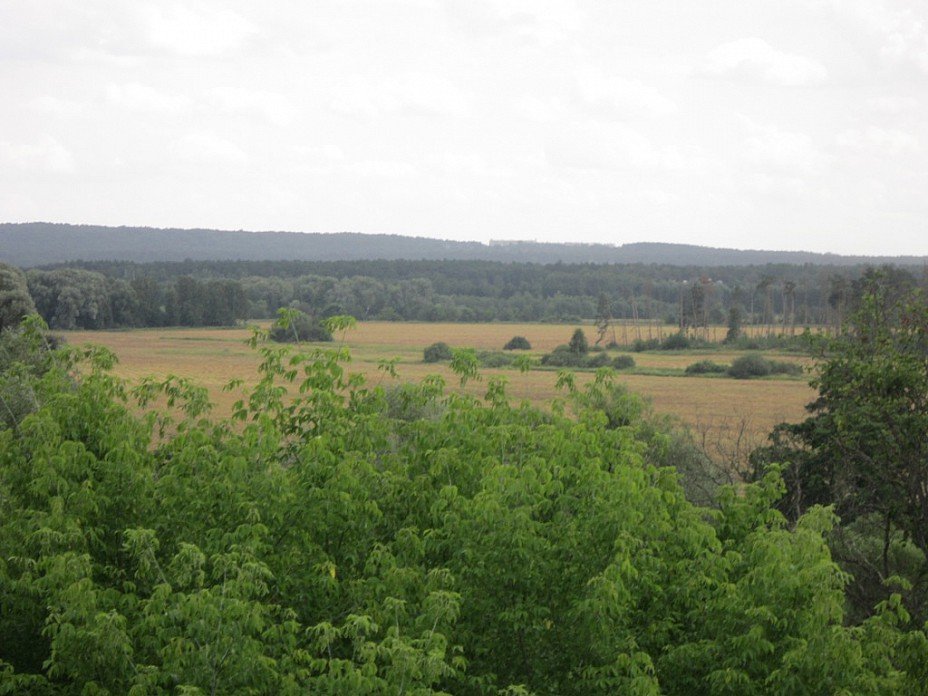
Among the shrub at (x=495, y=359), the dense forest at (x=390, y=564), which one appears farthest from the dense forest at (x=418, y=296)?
the dense forest at (x=390, y=564)

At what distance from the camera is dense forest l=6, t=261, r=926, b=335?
108 m

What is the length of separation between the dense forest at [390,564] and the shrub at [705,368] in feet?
257

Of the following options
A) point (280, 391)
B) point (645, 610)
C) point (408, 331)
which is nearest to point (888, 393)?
point (645, 610)

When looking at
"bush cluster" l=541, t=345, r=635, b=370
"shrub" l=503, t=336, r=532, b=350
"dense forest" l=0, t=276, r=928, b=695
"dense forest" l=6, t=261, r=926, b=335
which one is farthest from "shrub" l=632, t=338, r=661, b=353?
"dense forest" l=0, t=276, r=928, b=695

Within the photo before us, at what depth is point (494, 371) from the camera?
3054 inches

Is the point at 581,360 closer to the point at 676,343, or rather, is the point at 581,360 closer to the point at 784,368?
the point at 784,368

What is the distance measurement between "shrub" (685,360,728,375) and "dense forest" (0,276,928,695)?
7825 centimetres

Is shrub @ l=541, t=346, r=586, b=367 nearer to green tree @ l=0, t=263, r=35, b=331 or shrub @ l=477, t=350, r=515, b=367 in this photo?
shrub @ l=477, t=350, r=515, b=367

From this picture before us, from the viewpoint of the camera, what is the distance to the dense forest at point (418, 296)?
108500 millimetres

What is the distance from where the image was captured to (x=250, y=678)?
8.86m

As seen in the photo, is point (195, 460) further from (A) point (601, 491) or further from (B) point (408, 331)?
(B) point (408, 331)

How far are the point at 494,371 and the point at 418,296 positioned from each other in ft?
294

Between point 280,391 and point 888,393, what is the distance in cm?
1065

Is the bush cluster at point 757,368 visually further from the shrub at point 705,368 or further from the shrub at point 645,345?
the shrub at point 645,345
